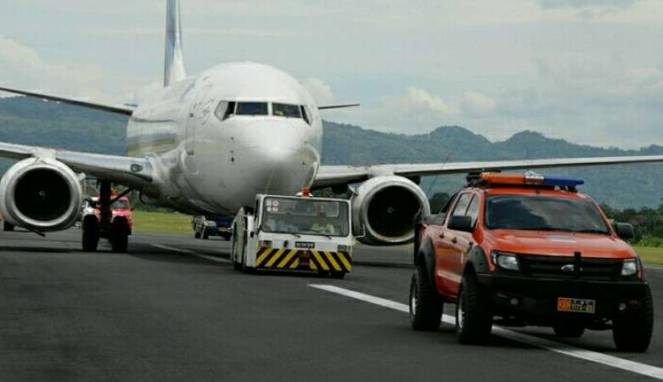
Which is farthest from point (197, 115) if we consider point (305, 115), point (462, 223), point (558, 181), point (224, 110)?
point (462, 223)

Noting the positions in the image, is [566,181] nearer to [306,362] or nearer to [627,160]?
[306,362]

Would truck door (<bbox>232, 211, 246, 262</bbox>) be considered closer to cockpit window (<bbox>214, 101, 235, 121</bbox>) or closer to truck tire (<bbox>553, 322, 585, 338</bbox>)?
cockpit window (<bbox>214, 101, 235, 121</bbox>)

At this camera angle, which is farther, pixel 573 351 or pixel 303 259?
pixel 303 259

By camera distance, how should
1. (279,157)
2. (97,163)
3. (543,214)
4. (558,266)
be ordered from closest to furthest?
(558,266)
(543,214)
(279,157)
(97,163)

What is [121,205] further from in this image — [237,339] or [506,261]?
[506,261]

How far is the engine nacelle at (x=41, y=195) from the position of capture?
1410 inches

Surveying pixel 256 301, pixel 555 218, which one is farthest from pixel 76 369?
pixel 256 301

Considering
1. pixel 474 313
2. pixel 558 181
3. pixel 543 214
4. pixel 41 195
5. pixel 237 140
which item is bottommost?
pixel 474 313

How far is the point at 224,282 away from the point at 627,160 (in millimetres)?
16354

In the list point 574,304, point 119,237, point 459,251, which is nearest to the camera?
point 574,304

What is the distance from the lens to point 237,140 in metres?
33.0

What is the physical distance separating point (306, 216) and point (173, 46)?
83.1 ft

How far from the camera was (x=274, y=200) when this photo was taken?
31500 mm

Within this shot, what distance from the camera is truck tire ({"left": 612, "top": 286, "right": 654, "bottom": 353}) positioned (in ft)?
51.8
